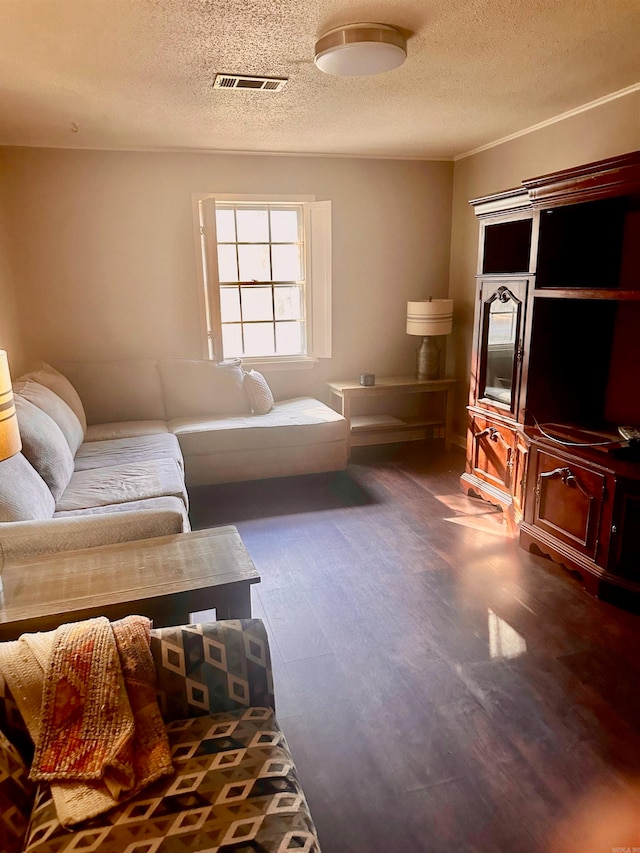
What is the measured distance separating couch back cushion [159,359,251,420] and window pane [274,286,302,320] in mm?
815

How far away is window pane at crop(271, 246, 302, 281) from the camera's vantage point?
482 centimetres


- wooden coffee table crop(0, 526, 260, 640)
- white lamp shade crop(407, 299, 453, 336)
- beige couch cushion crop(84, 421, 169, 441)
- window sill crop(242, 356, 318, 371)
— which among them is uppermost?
white lamp shade crop(407, 299, 453, 336)

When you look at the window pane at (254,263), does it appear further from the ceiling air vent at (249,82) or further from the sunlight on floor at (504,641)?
the sunlight on floor at (504,641)

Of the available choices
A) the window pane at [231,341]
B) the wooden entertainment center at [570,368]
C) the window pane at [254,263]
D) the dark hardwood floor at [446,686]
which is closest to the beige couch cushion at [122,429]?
the dark hardwood floor at [446,686]

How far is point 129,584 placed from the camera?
1684 millimetres

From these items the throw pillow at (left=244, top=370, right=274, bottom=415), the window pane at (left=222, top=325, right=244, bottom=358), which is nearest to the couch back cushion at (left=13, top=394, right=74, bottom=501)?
the throw pillow at (left=244, top=370, right=274, bottom=415)

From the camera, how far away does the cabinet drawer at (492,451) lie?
3.46 meters

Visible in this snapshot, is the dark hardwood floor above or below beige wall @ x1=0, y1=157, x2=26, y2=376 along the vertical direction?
below

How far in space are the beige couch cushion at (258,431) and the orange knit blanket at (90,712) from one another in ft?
8.74

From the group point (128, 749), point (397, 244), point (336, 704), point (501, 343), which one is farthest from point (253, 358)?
point (128, 749)

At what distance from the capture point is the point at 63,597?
1.62 m

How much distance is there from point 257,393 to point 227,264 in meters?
1.17

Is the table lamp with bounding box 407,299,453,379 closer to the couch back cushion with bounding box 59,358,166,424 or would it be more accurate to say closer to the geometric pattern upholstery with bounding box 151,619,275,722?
the couch back cushion with bounding box 59,358,166,424

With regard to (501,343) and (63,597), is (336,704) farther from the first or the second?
(501,343)
